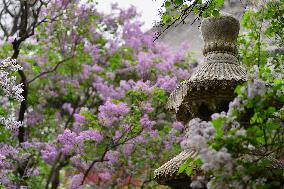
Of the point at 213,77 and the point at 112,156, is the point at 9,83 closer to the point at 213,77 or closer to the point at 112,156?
the point at 213,77

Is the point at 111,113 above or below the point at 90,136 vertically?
above

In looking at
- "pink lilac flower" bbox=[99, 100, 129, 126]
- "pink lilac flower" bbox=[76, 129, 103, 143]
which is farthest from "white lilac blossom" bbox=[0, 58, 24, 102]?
"pink lilac flower" bbox=[99, 100, 129, 126]

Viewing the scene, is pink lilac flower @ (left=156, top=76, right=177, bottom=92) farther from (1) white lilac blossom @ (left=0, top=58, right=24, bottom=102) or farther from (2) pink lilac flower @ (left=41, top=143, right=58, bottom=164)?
(1) white lilac blossom @ (left=0, top=58, right=24, bottom=102)

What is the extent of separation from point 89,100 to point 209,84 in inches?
400

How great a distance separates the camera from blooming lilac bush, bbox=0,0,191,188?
428 inches

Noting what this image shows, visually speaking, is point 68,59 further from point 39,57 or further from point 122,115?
point 122,115

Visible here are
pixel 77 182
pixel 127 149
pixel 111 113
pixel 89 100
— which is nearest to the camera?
pixel 111 113

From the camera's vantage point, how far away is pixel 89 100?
1528 cm

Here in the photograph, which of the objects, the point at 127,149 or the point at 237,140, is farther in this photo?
the point at 127,149

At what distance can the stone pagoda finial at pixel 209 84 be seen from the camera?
5434 mm

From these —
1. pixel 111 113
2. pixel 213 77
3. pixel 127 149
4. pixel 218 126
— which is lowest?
pixel 218 126

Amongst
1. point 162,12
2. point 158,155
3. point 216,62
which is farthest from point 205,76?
point 158,155

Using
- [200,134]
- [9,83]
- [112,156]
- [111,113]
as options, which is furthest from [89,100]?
[200,134]

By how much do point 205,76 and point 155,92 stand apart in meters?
5.31
